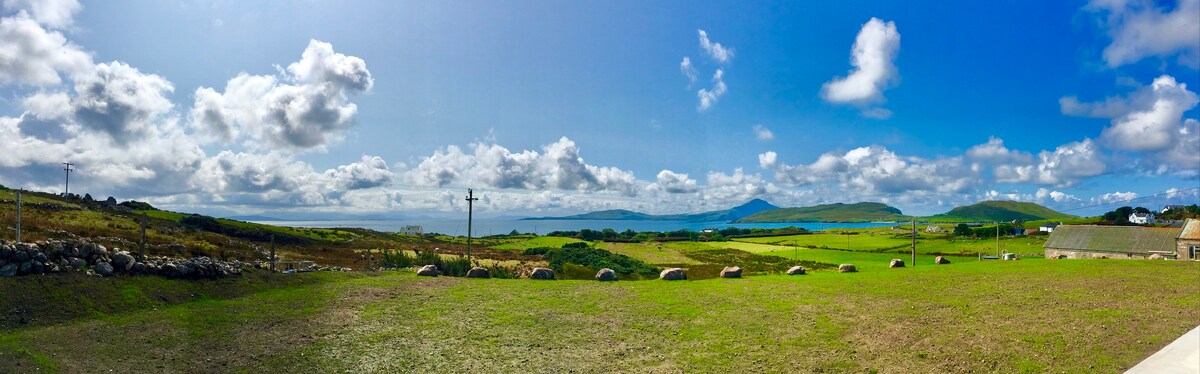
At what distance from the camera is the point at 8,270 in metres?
15.0

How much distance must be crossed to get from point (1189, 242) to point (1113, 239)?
929 cm

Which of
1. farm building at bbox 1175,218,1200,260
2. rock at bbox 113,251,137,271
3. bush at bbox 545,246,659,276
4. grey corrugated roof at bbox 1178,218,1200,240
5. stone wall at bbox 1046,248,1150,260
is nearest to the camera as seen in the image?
rock at bbox 113,251,137,271

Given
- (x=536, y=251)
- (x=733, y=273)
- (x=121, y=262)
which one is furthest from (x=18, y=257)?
(x=536, y=251)

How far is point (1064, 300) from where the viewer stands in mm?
17828

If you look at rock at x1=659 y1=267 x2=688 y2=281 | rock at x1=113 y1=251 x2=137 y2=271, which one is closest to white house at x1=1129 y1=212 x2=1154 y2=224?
rock at x1=659 y1=267 x2=688 y2=281

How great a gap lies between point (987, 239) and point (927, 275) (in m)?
99.4

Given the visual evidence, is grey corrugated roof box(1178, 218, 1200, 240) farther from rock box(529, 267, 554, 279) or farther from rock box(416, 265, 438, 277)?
rock box(416, 265, 438, 277)

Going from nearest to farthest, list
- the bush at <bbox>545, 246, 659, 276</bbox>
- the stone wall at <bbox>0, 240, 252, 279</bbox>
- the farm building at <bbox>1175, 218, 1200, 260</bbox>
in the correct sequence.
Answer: the stone wall at <bbox>0, 240, 252, 279</bbox> → the farm building at <bbox>1175, 218, 1200, 260</bbox> → the bush at <bbox>545, 246, 659, 276</bbox>

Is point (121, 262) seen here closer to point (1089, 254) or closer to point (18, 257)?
point (18, 257)

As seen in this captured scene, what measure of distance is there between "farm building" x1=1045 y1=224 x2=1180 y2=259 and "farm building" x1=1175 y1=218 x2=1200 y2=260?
72.4 inches

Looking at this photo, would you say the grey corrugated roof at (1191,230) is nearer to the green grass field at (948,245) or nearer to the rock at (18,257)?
the green grass field at (948,245)

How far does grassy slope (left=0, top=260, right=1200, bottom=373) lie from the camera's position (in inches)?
475

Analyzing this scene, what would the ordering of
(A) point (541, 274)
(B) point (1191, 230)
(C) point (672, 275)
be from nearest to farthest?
(C) point (672, 275), (A) point (541, 274), (B) point (1191, 230)

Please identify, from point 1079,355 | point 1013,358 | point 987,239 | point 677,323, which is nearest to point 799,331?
point 677,323
